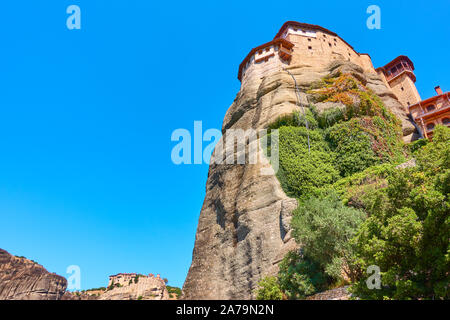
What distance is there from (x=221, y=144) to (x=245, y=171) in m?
6.45

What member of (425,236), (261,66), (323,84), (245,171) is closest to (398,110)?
(323,84)

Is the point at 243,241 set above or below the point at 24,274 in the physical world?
below

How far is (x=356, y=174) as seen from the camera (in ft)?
63.4

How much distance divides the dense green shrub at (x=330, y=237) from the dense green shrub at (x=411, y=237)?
2.88 metres

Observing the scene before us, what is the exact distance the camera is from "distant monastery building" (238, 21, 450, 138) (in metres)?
32.0

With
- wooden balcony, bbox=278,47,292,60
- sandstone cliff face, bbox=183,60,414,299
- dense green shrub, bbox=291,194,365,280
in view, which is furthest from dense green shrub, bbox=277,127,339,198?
wooden balcony, bbox=278,47,292,60

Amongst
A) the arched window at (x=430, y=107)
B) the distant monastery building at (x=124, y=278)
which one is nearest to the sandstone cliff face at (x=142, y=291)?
the distant monastery building at (x=124, y=278)

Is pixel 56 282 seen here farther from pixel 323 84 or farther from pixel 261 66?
pixel 323 84

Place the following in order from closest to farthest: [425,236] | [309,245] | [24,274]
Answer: [425,236] → [309,245] → [24,274]

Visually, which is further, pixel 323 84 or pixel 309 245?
pixel 323 84

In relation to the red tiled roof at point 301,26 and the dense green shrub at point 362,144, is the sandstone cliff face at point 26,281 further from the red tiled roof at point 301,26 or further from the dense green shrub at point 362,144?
the red tiled roof at point 301,26

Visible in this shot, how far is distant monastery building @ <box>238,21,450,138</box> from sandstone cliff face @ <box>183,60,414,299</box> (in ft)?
9.34

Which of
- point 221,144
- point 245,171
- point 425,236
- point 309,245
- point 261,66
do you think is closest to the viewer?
point 425,236

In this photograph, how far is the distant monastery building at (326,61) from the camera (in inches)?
1258
